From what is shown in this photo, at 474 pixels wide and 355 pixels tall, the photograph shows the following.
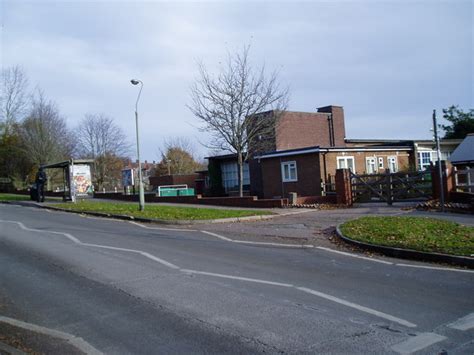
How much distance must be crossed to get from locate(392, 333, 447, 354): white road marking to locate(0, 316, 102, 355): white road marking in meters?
3.21

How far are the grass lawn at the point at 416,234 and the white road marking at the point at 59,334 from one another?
7.18 metres

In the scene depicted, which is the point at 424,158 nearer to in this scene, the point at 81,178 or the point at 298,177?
the point at 298,177

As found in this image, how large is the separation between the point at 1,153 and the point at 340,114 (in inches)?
1473

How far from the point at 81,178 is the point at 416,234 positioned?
22836 mm

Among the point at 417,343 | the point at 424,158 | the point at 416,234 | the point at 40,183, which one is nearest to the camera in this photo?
the point at 417,343

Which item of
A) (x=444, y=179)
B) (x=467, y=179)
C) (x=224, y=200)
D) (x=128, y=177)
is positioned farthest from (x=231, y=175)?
(x=467, y=179)

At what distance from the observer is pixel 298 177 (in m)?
29.8

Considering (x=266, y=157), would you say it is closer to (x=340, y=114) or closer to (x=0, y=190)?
(x=340, y=114)

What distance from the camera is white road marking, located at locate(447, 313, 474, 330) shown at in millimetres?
5344

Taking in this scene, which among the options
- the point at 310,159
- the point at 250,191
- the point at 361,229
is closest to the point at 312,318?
the point at 361,229

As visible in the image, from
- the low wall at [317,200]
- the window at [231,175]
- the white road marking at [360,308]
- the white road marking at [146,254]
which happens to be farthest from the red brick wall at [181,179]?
the white road marking at [360,308]

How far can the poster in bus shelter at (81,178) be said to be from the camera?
2825 cm

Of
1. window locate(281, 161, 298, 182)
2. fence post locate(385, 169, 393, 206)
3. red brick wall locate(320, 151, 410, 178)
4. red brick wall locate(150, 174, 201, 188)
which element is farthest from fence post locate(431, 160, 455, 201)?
red brick wall locate(150, 174, 201, 188)

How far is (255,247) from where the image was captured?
453 inches
